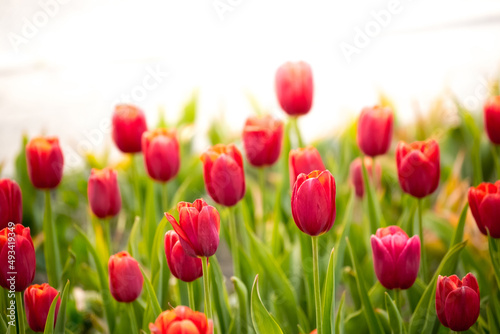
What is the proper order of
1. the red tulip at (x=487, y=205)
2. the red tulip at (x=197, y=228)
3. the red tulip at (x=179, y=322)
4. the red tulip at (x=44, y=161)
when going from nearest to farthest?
the red tulip at (x=179, y=322)
the red tulip at (x=197, y=228)
the red tulip at (x=487, y=205)
the red tulip at (x=44, y=161)

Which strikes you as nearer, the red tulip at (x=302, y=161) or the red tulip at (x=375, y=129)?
the red tulip at (x=302, y=161)

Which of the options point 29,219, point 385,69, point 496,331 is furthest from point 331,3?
point 496,331

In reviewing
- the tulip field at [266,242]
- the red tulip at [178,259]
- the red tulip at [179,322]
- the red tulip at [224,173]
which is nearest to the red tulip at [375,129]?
the tulip field at [266,242]

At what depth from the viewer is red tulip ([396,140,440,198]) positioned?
73cm

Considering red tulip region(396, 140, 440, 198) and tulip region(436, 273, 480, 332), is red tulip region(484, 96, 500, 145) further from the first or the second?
tulip region(436, 273, 480, 332)

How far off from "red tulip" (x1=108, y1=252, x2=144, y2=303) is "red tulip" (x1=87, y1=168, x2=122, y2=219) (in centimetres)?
16

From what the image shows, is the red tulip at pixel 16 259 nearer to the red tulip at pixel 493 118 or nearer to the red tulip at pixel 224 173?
the red tulip at pixel 224 173

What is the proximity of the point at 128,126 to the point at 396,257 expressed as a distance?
49cm

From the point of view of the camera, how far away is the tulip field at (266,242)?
24.3 inches

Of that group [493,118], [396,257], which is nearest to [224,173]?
[396,257]

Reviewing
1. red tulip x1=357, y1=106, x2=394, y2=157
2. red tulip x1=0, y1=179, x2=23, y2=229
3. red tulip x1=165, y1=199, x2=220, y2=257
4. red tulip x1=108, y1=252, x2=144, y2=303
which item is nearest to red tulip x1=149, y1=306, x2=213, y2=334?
red tulip x1=165, y1=199, x2=220, y2=257

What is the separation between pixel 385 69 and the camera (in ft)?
6.48

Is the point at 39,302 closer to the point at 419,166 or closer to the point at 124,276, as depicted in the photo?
the point at 124,276

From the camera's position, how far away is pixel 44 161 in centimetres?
79
